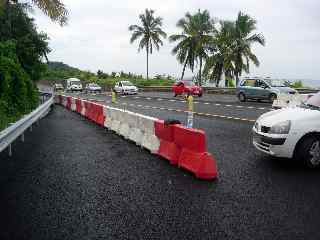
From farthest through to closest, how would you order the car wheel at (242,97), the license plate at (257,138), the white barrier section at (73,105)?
1. the car wheel at (242,97)
2. the white barrier section at (73,105)
3. the license plate at (257,138)

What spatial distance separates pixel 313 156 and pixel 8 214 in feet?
16.5

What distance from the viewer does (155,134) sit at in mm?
9008

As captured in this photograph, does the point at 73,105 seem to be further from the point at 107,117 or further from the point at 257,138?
the point at 257,138

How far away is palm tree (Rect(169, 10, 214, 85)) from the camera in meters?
62.1

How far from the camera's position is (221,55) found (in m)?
59.0

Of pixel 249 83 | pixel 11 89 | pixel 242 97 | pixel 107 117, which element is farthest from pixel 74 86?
pixel 107 117

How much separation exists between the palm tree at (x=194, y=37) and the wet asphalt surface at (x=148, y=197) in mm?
54235

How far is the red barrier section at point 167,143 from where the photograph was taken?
7.98m

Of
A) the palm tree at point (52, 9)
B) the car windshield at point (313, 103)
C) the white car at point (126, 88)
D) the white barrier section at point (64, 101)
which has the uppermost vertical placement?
the palm tree at point (52, 9)

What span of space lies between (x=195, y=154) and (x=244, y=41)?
50.6 meters

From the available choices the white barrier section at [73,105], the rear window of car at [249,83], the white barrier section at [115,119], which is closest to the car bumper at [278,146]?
the white barrier section at [115,119]

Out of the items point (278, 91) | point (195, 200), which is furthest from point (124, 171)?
point (278, 91)

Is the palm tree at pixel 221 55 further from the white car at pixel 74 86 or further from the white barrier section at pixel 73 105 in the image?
the white barrier section at pixel 73 105

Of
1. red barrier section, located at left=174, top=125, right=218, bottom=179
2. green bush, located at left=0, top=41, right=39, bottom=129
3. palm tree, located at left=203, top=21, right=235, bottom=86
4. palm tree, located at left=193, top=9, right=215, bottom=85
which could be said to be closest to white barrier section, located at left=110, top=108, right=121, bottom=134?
green bush, located at left=0, top=41, right=39, bottom=129
